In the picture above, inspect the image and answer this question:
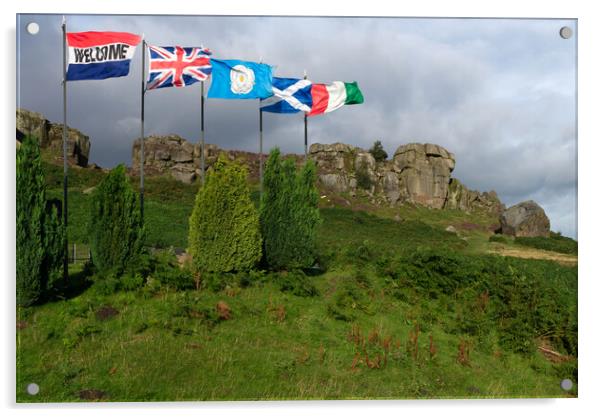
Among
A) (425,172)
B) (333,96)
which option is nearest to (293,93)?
(333,96)

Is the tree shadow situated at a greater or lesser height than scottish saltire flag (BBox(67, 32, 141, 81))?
lesser

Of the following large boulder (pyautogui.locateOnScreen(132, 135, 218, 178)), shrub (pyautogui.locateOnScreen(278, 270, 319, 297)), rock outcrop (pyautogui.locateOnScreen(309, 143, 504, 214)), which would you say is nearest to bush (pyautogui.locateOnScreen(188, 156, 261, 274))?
shrub (pyautogui.locateOnScreen(278, 270, 319, 297))

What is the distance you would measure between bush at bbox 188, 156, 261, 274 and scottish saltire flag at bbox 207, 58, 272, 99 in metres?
1.37

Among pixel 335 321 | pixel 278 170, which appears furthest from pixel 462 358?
pixel 278 170

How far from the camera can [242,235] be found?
889cm

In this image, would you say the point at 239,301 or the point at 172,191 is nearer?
the point at 239,301

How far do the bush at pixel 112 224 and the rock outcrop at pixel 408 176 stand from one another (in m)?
36.0

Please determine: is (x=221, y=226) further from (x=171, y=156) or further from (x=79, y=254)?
(x=171, y=156)

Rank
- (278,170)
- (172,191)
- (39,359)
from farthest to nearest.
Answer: (172,191)
(278,170)
(39,359)

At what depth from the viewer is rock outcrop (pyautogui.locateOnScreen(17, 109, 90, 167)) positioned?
7.45m

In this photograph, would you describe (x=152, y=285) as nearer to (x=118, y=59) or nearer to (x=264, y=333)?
(x=264, y=333)

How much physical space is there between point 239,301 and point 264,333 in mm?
1143

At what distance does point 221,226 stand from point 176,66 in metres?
3.16

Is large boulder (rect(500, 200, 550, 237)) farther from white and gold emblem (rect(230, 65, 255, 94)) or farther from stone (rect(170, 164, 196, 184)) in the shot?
stone (rect(170, 164, 196, 184))
